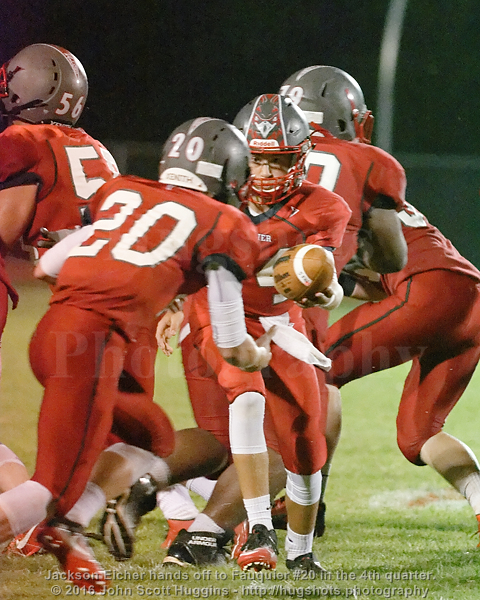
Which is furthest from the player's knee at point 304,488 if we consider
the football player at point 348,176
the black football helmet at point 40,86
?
the black football helmet at point 40,86

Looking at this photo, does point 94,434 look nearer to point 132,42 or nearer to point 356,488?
point 356,488

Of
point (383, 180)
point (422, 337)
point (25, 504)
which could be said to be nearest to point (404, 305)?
point (422, 337)

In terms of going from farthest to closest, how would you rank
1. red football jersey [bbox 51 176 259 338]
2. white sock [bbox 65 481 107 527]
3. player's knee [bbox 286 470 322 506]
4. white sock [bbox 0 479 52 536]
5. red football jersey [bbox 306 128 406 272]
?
red football jersey [bbox 306 128 406 272], player's knee [bbox 286 470 322 506], white sock [bbox 65 481 107 527], red football jersey [bbox 51 176 259 338], white sock [bbox 0 479 52 536]

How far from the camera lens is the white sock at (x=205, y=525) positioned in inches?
104

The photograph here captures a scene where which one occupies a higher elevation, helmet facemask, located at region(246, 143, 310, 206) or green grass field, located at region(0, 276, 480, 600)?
helmet facemask, located at region(246, 143, 310, 206)

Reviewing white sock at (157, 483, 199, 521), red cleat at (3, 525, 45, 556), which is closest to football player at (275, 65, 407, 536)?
white sock at (157, 483, 199, 521)

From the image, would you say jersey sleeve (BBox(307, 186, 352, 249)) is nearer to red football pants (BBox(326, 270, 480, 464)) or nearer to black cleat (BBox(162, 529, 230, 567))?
red football pants (BBox(326, 270, 480, 464))

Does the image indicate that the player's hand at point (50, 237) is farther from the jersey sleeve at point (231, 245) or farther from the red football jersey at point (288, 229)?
the jersey sleeve at point (231, 245)

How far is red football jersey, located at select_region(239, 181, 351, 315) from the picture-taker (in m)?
2.67

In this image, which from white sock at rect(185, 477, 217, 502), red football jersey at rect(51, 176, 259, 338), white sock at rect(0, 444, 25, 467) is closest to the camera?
red football jersey at rect(51, 176, 259, 338)

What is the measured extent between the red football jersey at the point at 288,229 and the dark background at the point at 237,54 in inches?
436

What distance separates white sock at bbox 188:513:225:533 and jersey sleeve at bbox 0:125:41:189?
1350 millimetres

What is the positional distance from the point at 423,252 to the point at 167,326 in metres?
1.06

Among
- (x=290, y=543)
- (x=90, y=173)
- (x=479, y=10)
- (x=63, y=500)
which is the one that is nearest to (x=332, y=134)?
(x=90, y=173)
